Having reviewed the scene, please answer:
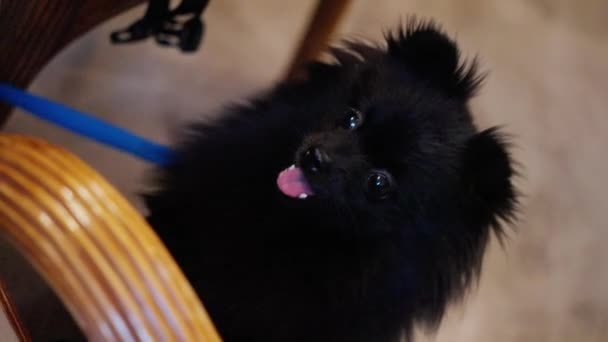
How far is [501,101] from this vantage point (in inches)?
86.4

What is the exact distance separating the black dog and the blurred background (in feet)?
1.73

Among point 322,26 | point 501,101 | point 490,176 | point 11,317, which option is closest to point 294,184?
point 490,176

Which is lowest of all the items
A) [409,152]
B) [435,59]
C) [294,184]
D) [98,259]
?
[98,259]

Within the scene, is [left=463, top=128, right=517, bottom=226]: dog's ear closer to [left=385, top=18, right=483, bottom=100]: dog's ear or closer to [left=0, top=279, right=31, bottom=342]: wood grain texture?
[left=385, top=18, right=483, bottom=100]: dog's ear

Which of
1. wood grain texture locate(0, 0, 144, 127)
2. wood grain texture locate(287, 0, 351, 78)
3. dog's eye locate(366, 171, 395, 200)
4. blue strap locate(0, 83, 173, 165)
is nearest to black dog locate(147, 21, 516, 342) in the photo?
dog's eye locate(366, 171, 395, 200)

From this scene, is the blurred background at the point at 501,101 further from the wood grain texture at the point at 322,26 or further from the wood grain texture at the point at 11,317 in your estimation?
the wood grain texture at the point at 11,317

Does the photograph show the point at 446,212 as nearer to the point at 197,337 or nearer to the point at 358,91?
the point at 358,91

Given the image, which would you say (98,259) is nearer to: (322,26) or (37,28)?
(37,28)

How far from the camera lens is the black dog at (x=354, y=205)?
0.97m

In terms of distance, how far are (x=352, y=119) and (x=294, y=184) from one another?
14cm

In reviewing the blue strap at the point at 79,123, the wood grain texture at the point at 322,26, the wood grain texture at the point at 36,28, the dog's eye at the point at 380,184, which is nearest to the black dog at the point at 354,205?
the dog's eye at the point at 380,184

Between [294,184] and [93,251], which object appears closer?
[93,251]

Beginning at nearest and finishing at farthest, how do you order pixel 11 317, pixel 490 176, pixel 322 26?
pixel 11 317, pixel 490 176, pixel 322 26

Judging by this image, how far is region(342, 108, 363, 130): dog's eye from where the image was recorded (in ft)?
3.29
